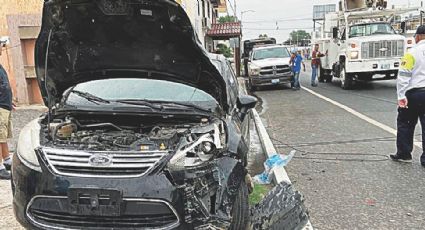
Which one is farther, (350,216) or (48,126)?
(350,216)

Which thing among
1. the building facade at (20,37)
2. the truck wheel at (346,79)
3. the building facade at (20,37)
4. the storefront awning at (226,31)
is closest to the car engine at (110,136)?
the building facade at (20,37)

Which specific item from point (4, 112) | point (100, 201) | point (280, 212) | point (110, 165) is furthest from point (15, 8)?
point (280, 212)

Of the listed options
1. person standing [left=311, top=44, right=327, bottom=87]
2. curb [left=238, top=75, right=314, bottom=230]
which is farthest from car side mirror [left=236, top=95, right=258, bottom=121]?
person standing [left=311, top=44, right=327, bottom=87]

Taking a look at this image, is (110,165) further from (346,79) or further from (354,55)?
(346,79)

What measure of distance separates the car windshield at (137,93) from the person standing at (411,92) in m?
3.05

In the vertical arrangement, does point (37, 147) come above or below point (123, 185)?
above

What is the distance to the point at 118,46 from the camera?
4.38m

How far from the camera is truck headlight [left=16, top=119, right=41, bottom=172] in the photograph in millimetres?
3314

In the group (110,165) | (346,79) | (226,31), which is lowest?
(346,79)

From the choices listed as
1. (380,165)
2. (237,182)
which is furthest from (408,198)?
(237,182)

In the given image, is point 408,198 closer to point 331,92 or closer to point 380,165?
point 380,165

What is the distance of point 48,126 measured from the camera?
12.6ft

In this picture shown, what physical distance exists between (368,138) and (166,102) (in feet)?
15.7

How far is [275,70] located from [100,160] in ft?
48.4
